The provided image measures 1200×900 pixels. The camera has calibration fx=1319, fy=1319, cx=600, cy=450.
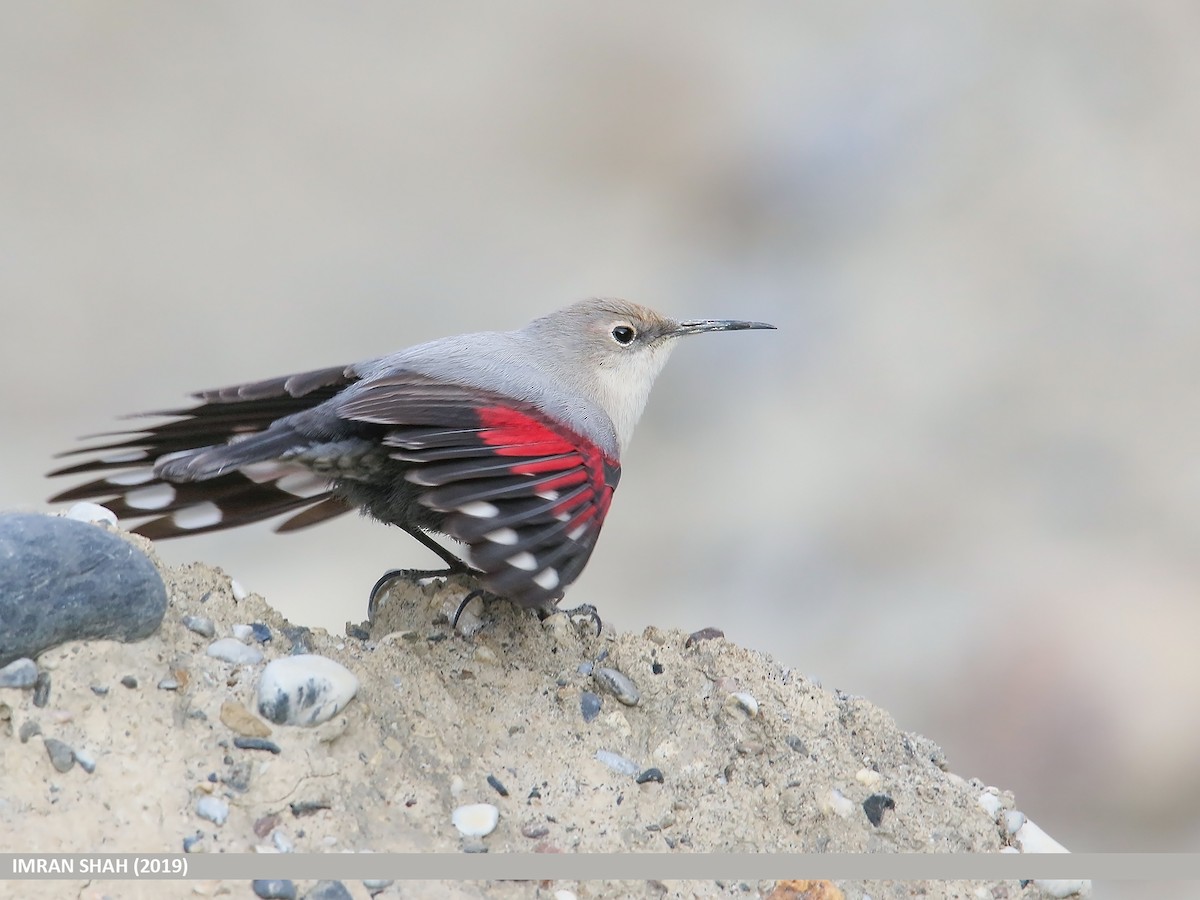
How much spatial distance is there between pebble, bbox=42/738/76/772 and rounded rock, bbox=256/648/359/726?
1.25 feet

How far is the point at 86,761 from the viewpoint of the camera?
258 centimetres

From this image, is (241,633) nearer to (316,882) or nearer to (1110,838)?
(316,882)

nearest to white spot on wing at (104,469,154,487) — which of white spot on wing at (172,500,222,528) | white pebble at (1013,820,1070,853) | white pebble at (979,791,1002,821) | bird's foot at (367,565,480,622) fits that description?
white spot on wing at (172,500,222,528)

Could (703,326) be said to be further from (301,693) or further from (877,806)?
(301,693)

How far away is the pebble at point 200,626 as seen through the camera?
3.00 m

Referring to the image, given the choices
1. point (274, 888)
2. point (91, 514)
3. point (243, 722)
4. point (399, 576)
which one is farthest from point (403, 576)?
point (274, 888)

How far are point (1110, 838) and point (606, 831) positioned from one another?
603 cm

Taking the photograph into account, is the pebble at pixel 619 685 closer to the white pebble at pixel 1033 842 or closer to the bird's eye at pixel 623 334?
the white pebble at pixel 1033 842

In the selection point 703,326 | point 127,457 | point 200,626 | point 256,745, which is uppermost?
point 703,326

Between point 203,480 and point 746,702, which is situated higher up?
point 203,480

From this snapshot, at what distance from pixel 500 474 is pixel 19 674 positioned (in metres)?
1.13

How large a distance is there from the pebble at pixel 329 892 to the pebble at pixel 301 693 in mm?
417

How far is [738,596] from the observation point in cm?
978

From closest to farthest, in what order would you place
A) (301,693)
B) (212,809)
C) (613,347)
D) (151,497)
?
(212,809)
(301,693)
(151,497)
(613,347)
